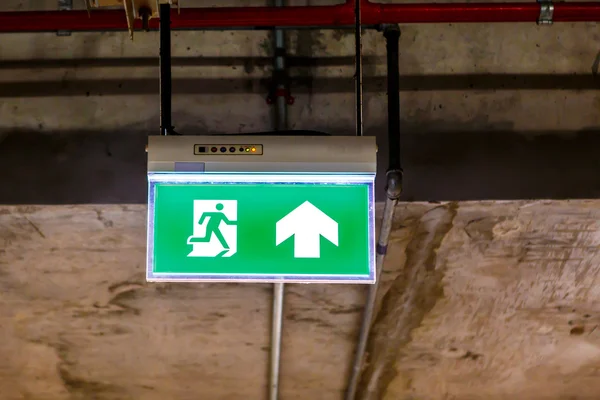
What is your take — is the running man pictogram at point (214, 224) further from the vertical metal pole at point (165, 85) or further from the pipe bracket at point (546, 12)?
the pipe bracket at point (546, 12)

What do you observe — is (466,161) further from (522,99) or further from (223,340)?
(223,340)

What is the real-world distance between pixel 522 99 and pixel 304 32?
0.90 m

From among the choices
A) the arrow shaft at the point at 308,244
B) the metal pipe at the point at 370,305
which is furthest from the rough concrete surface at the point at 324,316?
the arrow shaft at the point at 308,244

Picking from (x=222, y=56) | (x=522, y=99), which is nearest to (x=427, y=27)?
(x=522, y=99)

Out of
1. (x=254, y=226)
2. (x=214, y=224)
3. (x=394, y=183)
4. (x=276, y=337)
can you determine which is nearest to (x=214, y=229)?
(x=214, y=224)

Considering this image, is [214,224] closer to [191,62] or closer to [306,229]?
[306,229]

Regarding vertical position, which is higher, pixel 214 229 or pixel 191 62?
pixel 191 62

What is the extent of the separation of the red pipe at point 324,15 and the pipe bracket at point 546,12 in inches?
0.5

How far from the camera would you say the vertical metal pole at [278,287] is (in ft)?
8.29

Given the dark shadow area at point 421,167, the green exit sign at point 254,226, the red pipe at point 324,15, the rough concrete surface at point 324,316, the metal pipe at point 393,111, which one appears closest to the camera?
the green exit sign at point 254,226

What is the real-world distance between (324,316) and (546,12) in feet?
5.33

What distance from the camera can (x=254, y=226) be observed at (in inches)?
75.9

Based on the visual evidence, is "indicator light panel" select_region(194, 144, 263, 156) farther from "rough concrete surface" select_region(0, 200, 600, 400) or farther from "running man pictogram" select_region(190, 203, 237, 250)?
"rough concrete surface" select_region(0, 200, 600, 400)

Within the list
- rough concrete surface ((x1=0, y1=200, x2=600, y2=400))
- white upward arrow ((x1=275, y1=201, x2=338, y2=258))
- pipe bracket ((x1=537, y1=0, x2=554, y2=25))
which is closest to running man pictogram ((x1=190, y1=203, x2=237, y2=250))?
white upward arrow ((x1=275, y1=201, x2=338, y2=258))
